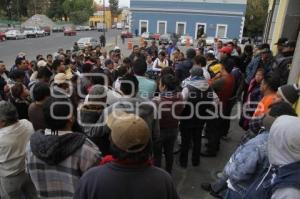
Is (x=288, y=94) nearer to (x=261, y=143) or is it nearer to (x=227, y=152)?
(x=261, y=143)

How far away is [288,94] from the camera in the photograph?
360 centimetres

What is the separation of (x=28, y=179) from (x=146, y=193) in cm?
245

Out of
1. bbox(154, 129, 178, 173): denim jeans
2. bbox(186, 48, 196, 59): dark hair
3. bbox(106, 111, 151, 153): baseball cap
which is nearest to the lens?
bbox(106, 111, 151, 153): baseball cap

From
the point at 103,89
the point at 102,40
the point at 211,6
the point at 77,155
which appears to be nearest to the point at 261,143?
the point at 77,155

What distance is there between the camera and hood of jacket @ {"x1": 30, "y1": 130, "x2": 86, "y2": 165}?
2.50 m

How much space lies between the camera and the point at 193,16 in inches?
1781

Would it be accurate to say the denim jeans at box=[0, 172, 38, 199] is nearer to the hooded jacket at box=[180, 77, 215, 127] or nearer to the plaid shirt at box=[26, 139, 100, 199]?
the plaid shirt at box=[26, 139, 100, 199]

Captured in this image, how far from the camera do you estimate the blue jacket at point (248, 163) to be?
8.73 ft

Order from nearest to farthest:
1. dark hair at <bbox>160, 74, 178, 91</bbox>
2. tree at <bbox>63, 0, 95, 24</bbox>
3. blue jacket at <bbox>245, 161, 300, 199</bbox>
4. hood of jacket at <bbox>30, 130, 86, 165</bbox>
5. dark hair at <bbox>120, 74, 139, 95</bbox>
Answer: blue jacket at <bbox>245, 161, 300, 199</bbox>
hood of jacket at <bbox>30, 130, 86, 165</bbox>
dark hair at <bbox>120, 74, 139, 95</bbox>
dark hair at <bbox>160, 74, 178, 91</bbox>
tree at <bbox>63, 0, 95, 24</bbox>

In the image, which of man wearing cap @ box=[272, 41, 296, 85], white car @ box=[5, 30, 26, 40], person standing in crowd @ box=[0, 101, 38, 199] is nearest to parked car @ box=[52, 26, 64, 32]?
white car @ box=[5, 30, 26, 40]

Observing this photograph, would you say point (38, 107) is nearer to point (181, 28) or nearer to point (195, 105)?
point (195, 105)

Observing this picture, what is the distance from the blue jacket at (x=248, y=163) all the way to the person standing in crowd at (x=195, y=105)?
230cm

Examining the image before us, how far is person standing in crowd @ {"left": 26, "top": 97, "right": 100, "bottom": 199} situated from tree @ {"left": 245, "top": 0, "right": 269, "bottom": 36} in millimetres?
50355

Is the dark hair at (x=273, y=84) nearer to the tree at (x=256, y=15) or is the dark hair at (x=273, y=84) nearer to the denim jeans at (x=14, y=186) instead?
the denim jeans at (x=14, y=186)
